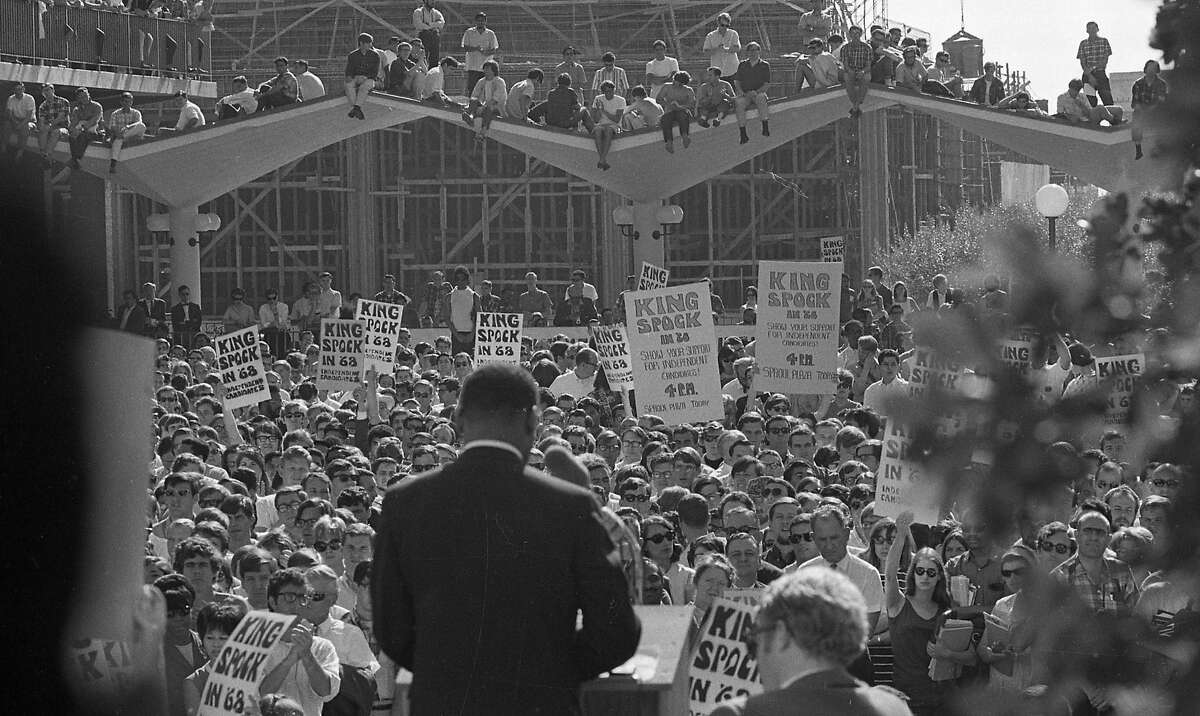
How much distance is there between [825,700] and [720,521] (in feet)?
22.9

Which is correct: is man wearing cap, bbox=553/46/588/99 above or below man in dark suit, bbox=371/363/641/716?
above

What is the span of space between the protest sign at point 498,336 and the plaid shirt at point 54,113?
11215 millimetres

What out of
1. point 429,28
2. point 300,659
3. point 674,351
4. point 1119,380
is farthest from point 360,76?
point 1119,380

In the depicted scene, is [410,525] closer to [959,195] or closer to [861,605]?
[861,605]

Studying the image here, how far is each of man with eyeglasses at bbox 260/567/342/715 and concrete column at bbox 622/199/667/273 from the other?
75.9 feet

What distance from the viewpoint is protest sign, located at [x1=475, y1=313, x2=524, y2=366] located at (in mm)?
19188

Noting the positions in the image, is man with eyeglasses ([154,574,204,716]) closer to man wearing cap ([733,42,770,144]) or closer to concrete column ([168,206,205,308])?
man wearing cap ([733,42,770,144])

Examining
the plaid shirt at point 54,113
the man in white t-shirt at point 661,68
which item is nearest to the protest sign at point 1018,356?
the man in white t-shirt at point 661,68

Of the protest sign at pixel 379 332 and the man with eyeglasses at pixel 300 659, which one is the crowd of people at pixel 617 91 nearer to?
the protest sign at pixel 379 332

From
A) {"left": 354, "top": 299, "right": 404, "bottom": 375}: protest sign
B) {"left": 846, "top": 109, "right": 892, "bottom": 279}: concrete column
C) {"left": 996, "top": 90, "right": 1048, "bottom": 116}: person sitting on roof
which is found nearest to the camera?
{"left": 354, "top": 299, "right": 404, "bottom": 375}: protest sign

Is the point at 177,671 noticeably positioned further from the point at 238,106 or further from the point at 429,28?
the point at 429,28

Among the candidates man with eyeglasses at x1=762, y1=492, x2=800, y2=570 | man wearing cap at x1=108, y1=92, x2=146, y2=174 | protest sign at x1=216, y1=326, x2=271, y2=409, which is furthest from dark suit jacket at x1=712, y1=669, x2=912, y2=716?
man wearing cap at x1=108, y1=92, x2=146, y2=174

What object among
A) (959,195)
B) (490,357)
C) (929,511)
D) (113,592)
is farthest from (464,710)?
(959,195)

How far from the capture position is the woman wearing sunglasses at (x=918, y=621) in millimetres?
8352
